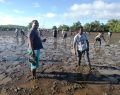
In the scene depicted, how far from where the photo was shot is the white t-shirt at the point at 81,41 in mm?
6543

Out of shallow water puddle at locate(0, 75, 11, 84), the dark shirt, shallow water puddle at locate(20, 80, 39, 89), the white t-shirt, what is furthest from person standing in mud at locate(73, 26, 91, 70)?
shallow water puddle at locate(0, 75, 11, 84)

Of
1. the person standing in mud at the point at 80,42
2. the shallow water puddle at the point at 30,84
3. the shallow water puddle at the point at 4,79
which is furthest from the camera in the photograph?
the person standing in mud at the point at 80,42

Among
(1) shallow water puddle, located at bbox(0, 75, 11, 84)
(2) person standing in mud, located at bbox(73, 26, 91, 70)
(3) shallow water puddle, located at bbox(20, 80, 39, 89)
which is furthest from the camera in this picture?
(2) person standing in mud, located at bbox(73, 26, 91, 70)

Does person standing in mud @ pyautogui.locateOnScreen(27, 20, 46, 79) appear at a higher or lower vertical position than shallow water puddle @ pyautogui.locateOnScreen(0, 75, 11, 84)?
higher

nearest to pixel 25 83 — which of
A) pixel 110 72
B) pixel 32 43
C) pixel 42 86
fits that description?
pixel 42 86

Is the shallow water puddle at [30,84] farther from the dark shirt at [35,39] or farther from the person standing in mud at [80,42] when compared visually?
the person standing in mud at [80,42]

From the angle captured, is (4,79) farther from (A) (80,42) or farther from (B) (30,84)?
(A) (80,42)

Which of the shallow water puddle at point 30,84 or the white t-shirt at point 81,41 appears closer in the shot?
the shallow water puddle at point 30,84

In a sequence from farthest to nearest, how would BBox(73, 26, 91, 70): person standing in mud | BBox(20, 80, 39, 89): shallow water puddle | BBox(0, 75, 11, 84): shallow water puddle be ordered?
BBox(73, 26, 91, 70): person standing in mud → BBox(0, 75, 11, 84): shallow water puddle → BBox(20, 80, 39, 89): shallow water puddle

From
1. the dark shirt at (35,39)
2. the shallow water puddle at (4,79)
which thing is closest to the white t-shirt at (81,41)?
the dark shirt at (35,39)

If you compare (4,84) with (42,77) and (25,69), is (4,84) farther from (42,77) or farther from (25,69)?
(25,69)

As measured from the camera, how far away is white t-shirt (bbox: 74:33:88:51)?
6.54 metres

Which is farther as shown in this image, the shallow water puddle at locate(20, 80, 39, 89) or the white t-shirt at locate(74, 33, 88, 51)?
the white t-shirt at locate(74, 33, 88, 51)

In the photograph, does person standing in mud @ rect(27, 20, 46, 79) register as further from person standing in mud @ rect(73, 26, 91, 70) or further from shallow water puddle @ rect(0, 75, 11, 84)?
person standing in mud @ rect(73, 26, 91, 70)
